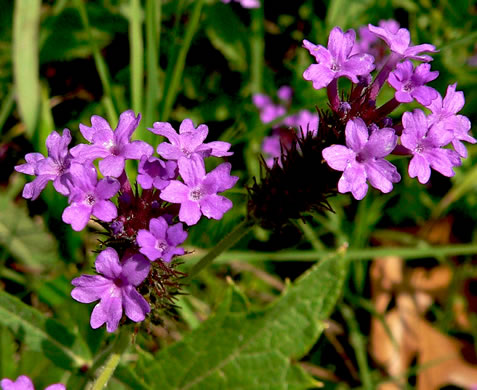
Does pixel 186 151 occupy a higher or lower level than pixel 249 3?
higher

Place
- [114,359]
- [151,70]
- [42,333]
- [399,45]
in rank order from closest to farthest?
[399,45]
[114,359]
[42,333]
[151,70]

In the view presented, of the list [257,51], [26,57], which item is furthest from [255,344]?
[257,51]

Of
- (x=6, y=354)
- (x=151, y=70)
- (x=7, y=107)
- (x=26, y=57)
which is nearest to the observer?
(x=6, y=354)

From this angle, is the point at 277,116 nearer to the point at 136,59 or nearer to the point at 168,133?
the point at 136,59

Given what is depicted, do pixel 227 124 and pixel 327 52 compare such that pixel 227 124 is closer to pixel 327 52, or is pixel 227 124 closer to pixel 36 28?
pixel 36 28

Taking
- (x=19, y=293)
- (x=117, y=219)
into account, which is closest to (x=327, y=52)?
(x=117, y=219)

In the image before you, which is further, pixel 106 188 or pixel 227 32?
pixel 227 32
